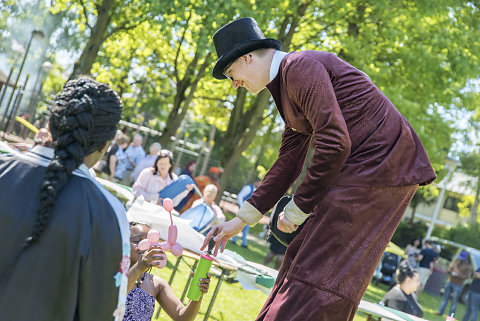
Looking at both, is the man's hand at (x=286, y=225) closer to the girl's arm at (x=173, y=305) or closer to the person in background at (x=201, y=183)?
the girl's arm at (x=173, y=305)

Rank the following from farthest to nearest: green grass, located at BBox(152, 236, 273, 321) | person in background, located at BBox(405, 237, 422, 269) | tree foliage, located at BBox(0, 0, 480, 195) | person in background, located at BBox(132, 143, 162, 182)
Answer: person in background, located at BBox(405, 237, 422, 269) → tree foliage, located at BBox(0, 0, 480, 195) → person in background, located at BBox(132, 143, 162, 182) → green grass, located at BBox(152, 236, 273, 321)

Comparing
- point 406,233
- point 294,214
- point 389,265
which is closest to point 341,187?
point 294,214

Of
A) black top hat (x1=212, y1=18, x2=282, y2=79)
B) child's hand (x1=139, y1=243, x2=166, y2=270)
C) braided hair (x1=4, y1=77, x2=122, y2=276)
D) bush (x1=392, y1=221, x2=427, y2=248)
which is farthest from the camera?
bush (x1=392, y1=221, x2=427, y2=248)

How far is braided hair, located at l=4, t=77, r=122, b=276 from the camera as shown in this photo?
6.21 feet

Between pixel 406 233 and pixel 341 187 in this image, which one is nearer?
pixel 341 187

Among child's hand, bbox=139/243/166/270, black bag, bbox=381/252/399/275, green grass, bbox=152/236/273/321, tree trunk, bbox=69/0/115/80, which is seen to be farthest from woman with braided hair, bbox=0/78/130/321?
black bag, bbox=381/252/399/275

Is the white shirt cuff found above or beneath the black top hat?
beneath

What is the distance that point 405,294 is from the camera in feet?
26.8

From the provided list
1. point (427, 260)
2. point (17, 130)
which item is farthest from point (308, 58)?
point (17, 130)

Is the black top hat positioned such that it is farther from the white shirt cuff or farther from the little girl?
the little girl

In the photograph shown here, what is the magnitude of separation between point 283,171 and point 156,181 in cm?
687

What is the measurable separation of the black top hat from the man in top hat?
21cm

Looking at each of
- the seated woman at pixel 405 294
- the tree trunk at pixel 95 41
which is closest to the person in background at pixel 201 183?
the seated woman at pixel 405 294

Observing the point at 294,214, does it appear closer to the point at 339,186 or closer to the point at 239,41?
the point at 339,186
